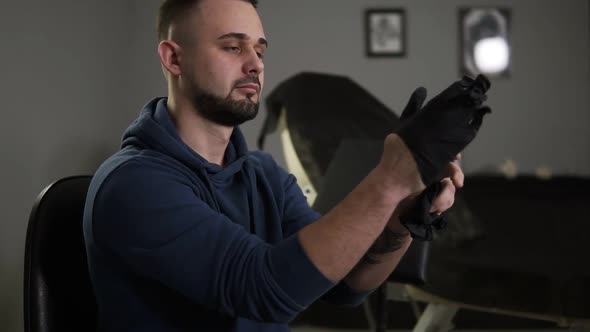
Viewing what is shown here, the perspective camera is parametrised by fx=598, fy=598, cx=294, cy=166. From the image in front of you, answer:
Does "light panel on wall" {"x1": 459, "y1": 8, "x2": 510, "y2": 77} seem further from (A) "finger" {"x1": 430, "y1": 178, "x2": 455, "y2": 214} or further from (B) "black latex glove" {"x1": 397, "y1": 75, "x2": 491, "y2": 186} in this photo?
(B) "black latex glove" {"x1": 397, "y1": 75, "x2": 491, "y2": 186}

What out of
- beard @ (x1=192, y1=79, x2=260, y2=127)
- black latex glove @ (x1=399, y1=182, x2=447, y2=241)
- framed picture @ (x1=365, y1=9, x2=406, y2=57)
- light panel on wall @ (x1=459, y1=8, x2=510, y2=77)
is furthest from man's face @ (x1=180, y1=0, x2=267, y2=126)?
light panel on wall @ (x1=459, y1=8, x2=510, y2=77)

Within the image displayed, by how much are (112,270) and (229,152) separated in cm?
29

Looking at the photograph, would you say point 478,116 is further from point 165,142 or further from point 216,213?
point 165,142

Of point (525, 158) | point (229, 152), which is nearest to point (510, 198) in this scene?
point (525, 158)

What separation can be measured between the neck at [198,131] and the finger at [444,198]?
1.18 ft

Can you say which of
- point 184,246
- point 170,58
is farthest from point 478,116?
point 170,58

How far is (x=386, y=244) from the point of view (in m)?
0.95

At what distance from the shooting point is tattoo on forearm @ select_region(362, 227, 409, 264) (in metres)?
0.93

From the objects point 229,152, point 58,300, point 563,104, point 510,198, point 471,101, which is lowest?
point 510,198

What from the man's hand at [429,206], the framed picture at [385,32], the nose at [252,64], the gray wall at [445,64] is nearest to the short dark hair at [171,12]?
the nose at [252,64]

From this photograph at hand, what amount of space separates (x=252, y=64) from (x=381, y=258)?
14.7 inches

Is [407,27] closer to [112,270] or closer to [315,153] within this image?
[315,153]

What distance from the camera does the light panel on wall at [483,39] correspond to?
4074 millimetres

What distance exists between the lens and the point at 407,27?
4102 millimetres
